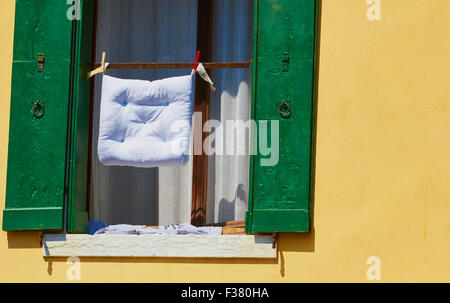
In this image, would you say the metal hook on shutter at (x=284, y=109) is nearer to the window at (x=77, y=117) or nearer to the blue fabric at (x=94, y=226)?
the window at (x=77, y=117)

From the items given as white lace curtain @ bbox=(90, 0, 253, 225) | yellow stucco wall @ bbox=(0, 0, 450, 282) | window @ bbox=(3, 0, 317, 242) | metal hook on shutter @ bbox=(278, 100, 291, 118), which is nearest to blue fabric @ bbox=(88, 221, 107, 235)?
window @ bbox=(3, 0, 317, 242)

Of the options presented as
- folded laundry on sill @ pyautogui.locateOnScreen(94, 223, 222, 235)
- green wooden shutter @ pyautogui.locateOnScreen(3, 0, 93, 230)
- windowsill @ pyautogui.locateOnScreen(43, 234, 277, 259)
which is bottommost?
windowsill @ pyautogui.locateOnScreen(43, 234, 277, 259)

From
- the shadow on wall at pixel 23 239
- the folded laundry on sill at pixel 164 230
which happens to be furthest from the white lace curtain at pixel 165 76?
the shadow on wall at pixel 23 239

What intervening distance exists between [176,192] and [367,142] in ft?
5.30

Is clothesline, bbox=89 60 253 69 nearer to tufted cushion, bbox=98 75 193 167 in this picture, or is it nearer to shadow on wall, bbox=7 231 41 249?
tufted cushion, bbox=98 75 193 167

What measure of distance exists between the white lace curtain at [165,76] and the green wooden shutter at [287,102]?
529 mm

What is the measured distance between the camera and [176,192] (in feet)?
26.9

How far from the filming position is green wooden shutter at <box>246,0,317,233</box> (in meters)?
7.48

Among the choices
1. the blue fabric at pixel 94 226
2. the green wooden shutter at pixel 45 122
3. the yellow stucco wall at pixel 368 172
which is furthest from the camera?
the blue fabric at pixel 94 226

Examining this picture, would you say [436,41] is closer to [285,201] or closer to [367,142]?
[367,142]

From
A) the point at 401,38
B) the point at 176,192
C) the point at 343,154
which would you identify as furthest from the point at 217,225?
the point at 401,38

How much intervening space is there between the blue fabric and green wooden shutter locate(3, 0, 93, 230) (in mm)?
84

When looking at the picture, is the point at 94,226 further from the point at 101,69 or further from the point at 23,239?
the point at 101,69

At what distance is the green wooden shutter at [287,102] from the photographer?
24.5 feet
